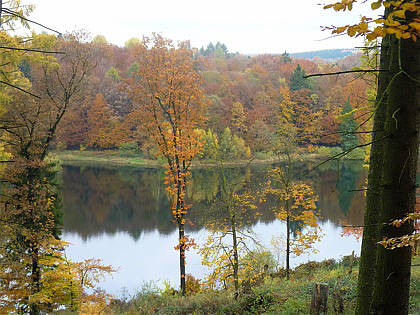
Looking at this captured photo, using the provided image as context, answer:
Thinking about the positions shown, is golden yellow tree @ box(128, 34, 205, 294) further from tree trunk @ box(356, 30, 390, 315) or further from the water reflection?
tree trunk @ box(356, 30, 390, 315)

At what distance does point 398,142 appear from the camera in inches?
105

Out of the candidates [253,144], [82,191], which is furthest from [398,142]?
[253,144]

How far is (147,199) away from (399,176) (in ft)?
93.0

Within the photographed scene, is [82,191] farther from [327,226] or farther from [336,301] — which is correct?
[336,301]

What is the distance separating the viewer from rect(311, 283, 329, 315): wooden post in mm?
5452

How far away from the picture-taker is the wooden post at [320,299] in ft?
17.9

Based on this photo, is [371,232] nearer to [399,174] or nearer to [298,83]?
[399,174]

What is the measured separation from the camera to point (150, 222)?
23.7 m

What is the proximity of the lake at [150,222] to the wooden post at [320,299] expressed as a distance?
321 cm

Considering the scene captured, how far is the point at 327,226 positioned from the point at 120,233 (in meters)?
12.1

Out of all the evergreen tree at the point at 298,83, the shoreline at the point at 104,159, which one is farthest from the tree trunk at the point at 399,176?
the evergreen tree at the point at 298,83

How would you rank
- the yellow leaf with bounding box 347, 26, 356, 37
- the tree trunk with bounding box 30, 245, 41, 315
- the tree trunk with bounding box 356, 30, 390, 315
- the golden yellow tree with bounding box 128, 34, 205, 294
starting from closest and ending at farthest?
the yellow leaf with bounding box 347, 26, 356, 37, the tree trunk with bounding box 356, 30, 390, 315, the tree trunk with bounding box 30, 245, 41, 315, the golden yellow tree with bounding box 128, 34, 205, 294

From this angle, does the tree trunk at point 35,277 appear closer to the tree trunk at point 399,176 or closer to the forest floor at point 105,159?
the tree trunk at point 399,176

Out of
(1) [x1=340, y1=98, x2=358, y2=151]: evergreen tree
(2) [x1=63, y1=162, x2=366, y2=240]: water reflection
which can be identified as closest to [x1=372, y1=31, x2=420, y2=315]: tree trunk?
(1) [x1=340, y1=98, x2=358, y2=151]: evergreen tree
